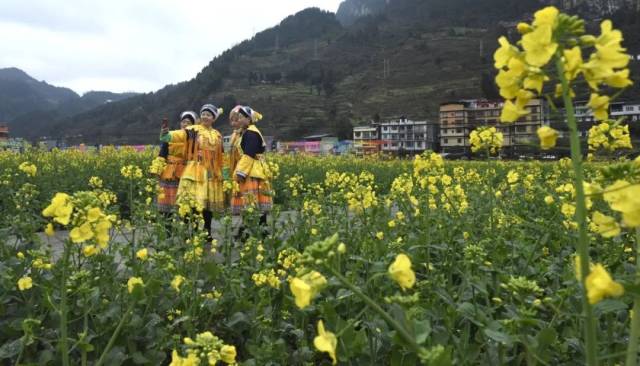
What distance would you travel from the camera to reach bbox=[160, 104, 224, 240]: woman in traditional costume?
216 inches

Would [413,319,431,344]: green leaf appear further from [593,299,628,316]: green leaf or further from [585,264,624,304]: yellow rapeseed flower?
[593,299,628,316]: green leaf

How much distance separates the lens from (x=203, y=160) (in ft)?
18.5

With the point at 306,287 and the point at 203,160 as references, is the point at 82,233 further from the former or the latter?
the point at 203,160

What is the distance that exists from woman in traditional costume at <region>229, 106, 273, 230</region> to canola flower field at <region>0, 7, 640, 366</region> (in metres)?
0.97

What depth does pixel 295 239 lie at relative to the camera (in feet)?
13.1

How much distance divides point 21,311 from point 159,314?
63cm

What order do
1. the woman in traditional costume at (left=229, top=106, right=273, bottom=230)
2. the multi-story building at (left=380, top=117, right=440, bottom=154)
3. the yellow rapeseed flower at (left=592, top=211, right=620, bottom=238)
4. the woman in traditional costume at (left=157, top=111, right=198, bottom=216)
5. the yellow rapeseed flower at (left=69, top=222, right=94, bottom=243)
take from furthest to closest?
the multi-story building at (left=380, top=117, right=440, bottom=154), the woman in traditional costume at (left=157, top=111, right=198, bottom=216), the woman in traditional costume at (left=229, top=106, right=273, bottom=230), the yellow rapeseed flower at (left=69, top=222, right=94, bottom=243), the yellow rapeseed flower at (left=592, top=211, right=620, bottom=238)

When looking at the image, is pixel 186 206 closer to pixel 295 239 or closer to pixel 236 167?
pixel 295 239

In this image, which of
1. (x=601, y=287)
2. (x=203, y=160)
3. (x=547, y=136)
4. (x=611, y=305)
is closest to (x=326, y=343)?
(x=601, y=287)

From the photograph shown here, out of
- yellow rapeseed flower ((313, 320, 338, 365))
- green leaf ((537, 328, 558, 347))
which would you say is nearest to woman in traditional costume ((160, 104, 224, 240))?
green leaf ((537, 328, 558, 347))

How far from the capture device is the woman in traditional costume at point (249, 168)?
18.0 ft

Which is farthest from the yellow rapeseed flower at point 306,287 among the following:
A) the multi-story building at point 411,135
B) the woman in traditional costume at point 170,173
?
the multi-story building at point 411,135

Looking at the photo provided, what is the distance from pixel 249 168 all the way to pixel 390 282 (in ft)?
11.2

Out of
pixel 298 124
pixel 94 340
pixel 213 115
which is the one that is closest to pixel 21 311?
pixel 94 340
